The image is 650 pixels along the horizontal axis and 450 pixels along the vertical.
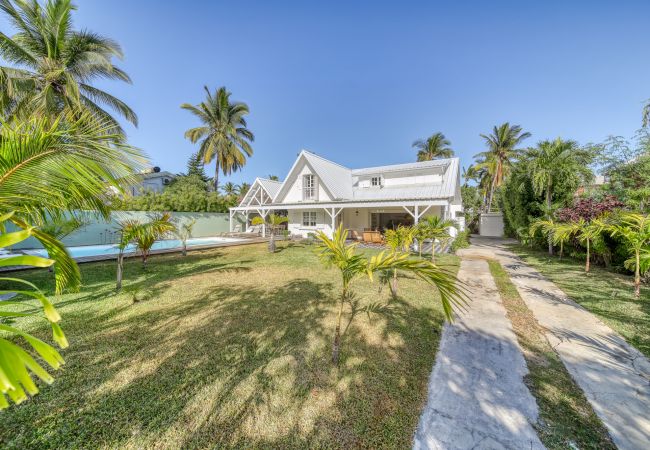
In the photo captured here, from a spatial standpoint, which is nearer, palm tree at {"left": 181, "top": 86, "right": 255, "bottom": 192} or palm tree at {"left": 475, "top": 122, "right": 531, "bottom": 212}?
palm tree at {"left": 181, "top": 86, "right": 255, "bottom": 192}

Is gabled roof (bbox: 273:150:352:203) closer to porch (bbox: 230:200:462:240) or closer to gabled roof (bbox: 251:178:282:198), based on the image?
porch (bbox: 230:200:462:240)

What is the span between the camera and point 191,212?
65.6 ft

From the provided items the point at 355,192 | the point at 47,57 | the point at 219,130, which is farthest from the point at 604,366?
the point at 219,130

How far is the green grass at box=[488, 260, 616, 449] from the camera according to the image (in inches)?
91.6

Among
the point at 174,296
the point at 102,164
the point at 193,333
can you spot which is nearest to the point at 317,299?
the point at 193,333

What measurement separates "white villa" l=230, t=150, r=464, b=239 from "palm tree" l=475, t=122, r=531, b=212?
32.3 feet

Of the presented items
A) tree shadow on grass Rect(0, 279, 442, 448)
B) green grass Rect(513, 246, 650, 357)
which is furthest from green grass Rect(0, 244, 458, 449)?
green grass Rect(513, 246, 650, 357)

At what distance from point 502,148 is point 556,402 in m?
29.7

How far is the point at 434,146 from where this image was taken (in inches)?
1166

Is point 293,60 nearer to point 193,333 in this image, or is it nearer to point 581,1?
point 581,1

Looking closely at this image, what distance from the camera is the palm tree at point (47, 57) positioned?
29.3 ft

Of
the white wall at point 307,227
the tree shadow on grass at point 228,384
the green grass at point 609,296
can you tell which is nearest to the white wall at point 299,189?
the white wall at point 307,227

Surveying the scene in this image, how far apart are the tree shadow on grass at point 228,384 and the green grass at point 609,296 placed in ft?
10.7

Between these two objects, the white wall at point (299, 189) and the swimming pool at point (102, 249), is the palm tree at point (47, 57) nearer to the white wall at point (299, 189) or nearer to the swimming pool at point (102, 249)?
the swimming pool at point (102, 249)
